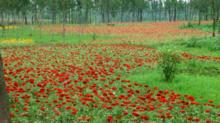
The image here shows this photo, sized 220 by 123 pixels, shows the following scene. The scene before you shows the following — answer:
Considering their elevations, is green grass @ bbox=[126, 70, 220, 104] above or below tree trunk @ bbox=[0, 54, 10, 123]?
below

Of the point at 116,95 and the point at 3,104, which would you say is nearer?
the point at 3,104

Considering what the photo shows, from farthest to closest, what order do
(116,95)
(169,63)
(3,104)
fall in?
(169,63) → (116,95) → (3,104)

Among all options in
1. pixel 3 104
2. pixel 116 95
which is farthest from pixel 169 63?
pixel 3 104

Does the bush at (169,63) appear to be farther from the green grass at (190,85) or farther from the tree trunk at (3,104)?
the tree trunk at (3,104)

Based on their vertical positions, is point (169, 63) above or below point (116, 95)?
above


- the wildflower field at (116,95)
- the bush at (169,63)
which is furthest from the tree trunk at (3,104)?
the bush at (169,63)

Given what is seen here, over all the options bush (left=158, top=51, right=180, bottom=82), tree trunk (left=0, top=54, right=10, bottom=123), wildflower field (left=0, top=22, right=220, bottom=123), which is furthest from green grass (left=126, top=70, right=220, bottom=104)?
tree trunk (left=0, top=54, right=10, bottom=123)

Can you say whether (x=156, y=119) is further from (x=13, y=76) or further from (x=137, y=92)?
(x=13, y=76)

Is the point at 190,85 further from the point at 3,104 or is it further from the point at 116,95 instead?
the point at 3,104

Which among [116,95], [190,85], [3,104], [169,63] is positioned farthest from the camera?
[169,63]

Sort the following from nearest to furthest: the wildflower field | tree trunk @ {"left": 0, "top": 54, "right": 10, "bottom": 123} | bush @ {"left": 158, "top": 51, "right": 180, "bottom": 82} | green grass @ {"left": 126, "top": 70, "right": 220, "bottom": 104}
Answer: tree trunk @ {"left": 0, "top": 54, "right": 10, "bottom": 123}
the wildflower field
green grass @ {"left": 126, "top": 70, "right": 220, "bottom": 104}
bush @ {"left": 158, "top": 51, "right": 180, "bottom": 82}

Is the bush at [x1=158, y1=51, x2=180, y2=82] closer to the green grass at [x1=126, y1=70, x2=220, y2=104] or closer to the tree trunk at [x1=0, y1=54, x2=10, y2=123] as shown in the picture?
the green grass at [x1=126, y1=70, x2=220, y2=104]

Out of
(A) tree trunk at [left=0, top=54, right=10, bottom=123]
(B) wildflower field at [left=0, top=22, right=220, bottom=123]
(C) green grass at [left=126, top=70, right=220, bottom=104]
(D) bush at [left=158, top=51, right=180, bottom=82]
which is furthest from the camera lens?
(D) bush at [left=158, top=51, right=180, bottom=82]

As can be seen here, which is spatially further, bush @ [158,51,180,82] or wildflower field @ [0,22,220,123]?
bush @ [158,51,180,82]
